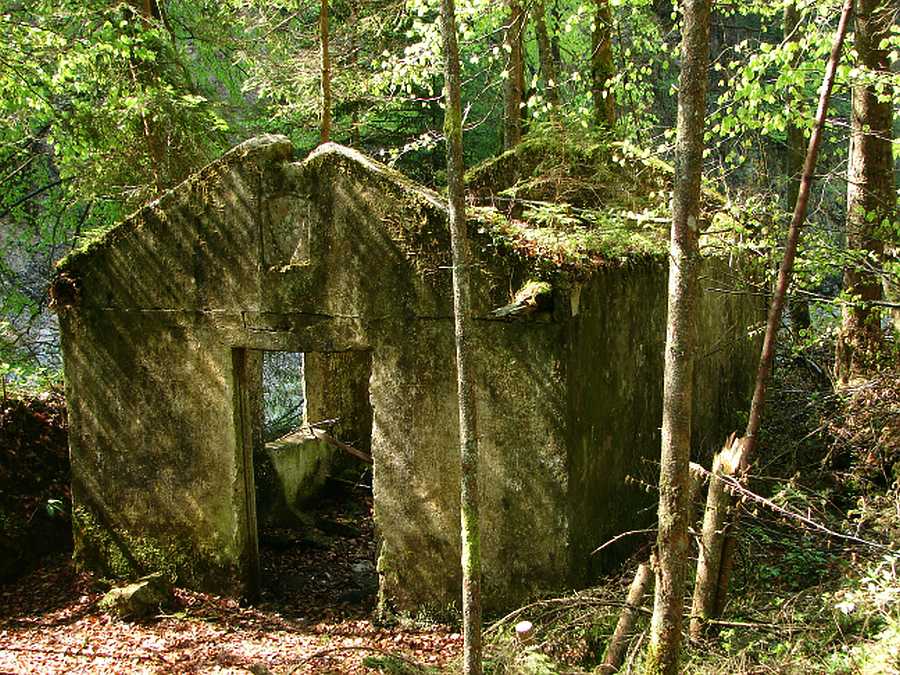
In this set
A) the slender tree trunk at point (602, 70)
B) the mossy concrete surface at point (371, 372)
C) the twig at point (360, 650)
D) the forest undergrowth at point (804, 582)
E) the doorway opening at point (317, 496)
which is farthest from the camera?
the slender tree trunk at point (602, 70)

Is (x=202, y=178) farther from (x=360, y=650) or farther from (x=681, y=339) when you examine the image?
(x=681, y=339)

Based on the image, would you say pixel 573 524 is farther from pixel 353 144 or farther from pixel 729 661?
pixel 353 144

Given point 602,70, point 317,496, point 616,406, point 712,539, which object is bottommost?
point 317,496

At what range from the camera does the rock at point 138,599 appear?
24.9ft

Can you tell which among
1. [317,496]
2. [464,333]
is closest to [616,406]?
[464,333]

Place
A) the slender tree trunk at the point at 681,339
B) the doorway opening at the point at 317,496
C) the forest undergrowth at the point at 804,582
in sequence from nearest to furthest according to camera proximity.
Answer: the slender tree trunk at the point at 681,339 < the forest undergrowth at the point at 804,582 < the doorway opening at the point at 317,496

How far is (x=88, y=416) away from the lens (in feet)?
27.4

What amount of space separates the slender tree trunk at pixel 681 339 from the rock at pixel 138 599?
516 cm

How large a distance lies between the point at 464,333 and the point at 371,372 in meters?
2.84

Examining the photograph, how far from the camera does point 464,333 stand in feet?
16.6

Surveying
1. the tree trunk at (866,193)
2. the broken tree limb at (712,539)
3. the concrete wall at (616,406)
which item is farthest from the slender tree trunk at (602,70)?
the broken tree limb at (712,539)

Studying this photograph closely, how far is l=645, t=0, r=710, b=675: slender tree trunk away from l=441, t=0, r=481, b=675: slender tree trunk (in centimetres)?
116

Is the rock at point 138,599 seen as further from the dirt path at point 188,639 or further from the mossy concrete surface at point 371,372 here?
the mossy concrete surface at point 371,372

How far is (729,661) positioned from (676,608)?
80 cm
